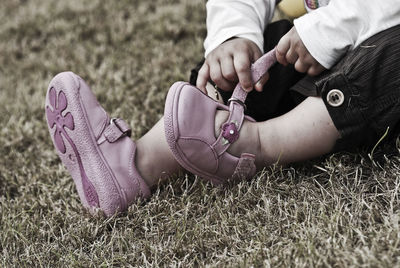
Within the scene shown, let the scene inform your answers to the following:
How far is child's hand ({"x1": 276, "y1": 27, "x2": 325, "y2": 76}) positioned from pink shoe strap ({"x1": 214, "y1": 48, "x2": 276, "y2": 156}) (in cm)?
4

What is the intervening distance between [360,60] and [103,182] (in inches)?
26.9

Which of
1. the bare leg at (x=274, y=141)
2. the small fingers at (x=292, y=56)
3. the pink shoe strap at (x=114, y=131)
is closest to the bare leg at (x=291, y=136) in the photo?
the bare leg at (x=274, y=141)

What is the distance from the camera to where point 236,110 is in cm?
142

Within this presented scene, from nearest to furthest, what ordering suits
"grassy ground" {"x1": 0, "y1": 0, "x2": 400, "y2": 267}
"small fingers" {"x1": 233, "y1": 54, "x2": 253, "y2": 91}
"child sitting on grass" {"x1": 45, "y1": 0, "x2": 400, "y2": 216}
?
1. "grassy ground" {"x1": 0, "y1": 0, "x2": 400, "y2": 267}
2. "child sitting on grass" {"x1": 45, "y1": 0, "x2": 400, "y2": 216}
3. "small fingers" {"x1": 233, "y1": 54, "x2": 253, "y2": 91}

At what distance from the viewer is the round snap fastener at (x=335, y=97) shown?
132 centimetres

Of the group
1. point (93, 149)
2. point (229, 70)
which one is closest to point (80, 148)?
point (93, 149)

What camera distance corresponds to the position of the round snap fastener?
51.8 inches

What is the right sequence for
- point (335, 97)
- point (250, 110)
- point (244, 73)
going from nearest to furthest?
point (335, 97) < point (244, 73) < point (250, 110)

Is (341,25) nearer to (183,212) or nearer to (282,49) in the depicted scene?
(282,49)

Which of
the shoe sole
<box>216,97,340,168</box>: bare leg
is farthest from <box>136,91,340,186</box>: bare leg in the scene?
the shoe sole

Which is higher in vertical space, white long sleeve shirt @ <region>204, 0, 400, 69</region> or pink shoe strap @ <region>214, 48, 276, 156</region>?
white long sleeve shirt @ <region>204, 0, 400, 69</region>

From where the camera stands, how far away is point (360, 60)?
1303 millimetres

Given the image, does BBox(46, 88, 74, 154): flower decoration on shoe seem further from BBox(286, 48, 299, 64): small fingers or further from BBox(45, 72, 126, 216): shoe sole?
BBox(286, 48, 299, 64): small fingers

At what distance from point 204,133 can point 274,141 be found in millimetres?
188
